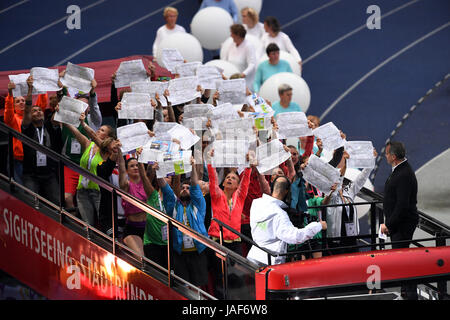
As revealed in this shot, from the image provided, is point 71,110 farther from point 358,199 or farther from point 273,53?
point 273,53

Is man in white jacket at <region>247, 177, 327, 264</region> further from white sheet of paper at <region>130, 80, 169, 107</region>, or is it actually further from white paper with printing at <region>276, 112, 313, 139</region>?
white sheet of paper at <region>130, 80, 169, 107</region>

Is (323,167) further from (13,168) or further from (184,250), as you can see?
(13,168)

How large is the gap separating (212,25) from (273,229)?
6395 mm

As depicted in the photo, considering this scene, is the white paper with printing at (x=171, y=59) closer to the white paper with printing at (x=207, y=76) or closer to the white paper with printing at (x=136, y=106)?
the white paper with printing at (x=207, y=76)

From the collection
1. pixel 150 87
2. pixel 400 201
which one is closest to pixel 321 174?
pixel 400 201

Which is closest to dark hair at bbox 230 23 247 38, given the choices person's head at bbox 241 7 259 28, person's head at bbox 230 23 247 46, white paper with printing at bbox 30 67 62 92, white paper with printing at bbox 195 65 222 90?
person's head at bbox 230 23 247 46

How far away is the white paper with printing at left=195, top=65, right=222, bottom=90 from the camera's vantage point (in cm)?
902

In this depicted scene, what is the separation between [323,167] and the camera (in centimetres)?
731

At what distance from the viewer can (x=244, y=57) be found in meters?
11.8

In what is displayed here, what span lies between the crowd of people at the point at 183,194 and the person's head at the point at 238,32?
323 cm

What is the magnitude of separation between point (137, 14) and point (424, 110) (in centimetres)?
559

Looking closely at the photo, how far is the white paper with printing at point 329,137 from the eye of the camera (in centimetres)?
776
